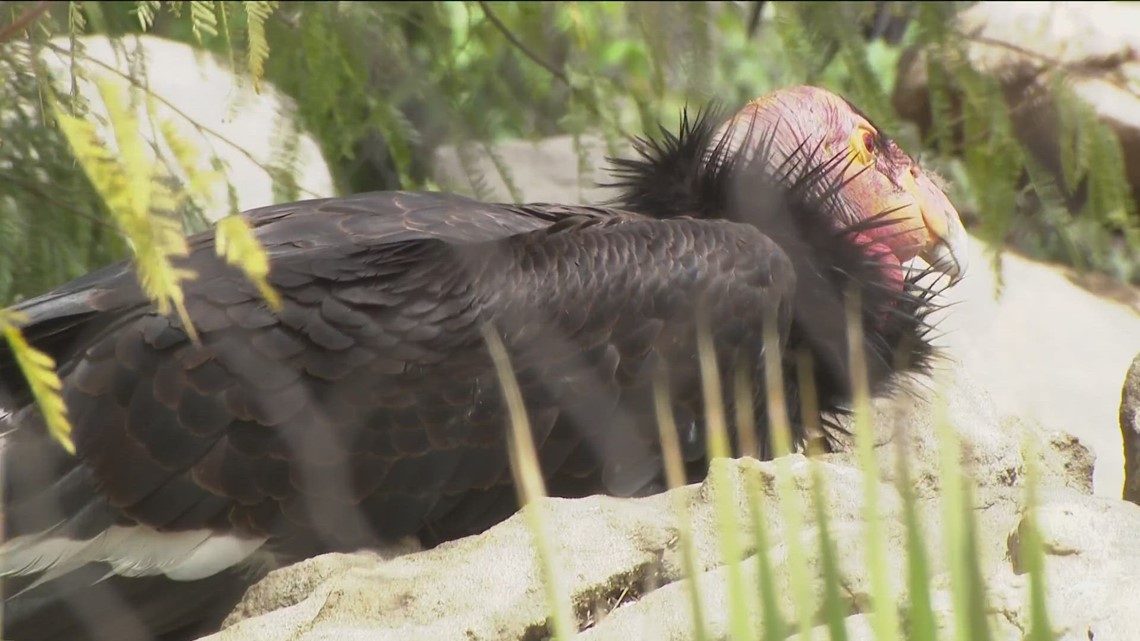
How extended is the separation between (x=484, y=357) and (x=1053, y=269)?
4.00m

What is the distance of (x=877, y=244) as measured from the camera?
11.8 feet

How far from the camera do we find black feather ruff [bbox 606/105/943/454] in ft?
10.9

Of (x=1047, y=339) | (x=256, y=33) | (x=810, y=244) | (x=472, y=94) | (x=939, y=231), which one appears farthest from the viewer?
(x=472, y=94)

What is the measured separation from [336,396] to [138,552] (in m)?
0.51

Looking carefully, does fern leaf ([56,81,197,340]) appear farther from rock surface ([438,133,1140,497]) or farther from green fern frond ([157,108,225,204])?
rock surface ([438,133,1140,497])

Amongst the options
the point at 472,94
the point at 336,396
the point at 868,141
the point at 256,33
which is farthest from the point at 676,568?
the point at 472,94

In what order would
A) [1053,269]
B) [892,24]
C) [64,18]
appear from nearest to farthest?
[64,18] → [1053,269] → [892,24]

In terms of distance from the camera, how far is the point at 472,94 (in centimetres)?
566

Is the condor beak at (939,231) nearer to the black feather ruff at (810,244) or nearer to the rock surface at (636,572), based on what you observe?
the black feather ruff at (810,244)

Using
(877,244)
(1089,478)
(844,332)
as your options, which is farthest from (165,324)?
(1089,478)

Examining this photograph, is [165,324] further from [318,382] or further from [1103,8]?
[1103,8]

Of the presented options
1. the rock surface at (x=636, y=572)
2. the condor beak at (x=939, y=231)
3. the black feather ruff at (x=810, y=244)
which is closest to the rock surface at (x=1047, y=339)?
the condor beak at (x=939, y=231)

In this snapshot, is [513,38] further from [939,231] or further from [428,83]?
[939,231]

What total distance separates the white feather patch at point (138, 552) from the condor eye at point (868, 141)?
2.02m
